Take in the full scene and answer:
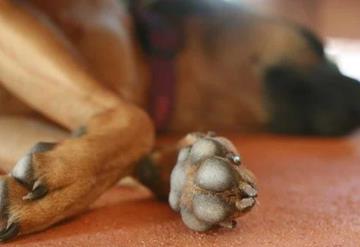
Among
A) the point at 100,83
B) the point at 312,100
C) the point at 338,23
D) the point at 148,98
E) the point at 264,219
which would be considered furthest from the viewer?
the point at 338,23

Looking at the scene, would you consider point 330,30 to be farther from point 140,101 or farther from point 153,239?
point 153,239

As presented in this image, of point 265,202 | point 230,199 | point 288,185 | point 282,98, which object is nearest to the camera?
point 230,199

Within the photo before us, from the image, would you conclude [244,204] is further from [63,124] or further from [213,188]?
[63,124]

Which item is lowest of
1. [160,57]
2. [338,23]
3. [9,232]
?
[9,232]

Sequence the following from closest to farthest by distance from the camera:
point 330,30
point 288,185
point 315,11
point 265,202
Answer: point 265,202 < point 288,185 < point 315,11 < point 330,30

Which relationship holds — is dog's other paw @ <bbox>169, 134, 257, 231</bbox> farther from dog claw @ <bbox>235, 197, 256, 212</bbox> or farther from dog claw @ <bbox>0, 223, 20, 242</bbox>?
dog claw @ <bbox>0, 223, 20, 242</bbox>

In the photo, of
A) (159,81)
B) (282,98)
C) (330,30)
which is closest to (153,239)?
(159,81)

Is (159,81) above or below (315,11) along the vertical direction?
below

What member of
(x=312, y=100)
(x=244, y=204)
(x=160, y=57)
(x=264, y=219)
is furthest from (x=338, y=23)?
(x=244, y=204)
